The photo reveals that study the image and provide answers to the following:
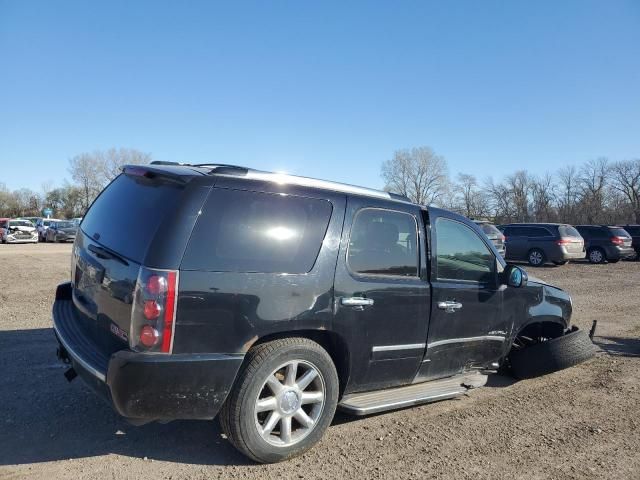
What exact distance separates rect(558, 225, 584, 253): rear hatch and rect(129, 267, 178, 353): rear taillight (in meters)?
19.8

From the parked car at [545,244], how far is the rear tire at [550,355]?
52.9 feet

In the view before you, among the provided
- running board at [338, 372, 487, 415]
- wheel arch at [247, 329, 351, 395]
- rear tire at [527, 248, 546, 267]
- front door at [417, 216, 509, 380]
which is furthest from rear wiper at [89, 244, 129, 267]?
rear tire at [527, 248, 546, 267]

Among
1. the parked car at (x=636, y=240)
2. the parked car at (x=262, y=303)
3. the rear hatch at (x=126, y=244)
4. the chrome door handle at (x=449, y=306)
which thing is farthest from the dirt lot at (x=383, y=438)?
the parked car at (x=636, y=240)

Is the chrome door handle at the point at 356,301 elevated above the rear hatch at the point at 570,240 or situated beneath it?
situated beneath

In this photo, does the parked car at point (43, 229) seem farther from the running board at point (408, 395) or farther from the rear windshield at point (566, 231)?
the running board at point (408, 395)

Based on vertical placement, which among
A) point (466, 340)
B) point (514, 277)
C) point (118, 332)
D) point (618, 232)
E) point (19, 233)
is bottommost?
point (19, 233)

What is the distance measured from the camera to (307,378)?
10.7 ft

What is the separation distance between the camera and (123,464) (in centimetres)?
309

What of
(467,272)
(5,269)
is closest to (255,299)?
(467,272)

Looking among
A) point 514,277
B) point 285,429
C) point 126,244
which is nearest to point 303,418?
point 285,429

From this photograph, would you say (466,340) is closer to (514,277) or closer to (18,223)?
(514,277)

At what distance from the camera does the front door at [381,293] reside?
3.45 m

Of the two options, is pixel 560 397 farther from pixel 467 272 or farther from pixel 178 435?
pixel 178 435

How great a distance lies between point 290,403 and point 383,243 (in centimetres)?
140
